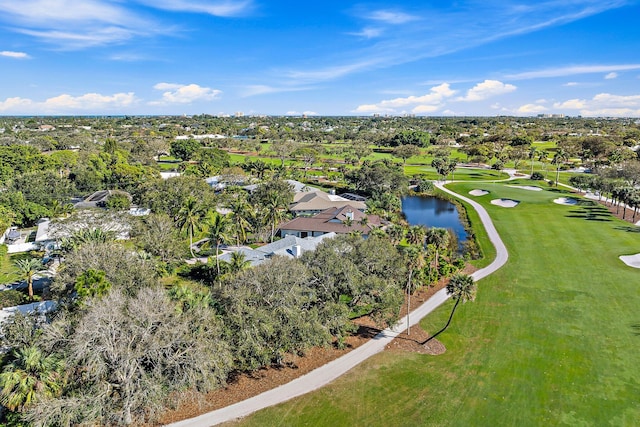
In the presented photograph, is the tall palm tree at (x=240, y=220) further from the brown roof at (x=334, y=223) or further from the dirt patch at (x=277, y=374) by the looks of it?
the dirt patch at (x=277, y=374)

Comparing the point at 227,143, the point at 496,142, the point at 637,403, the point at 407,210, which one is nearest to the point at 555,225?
the point at 407,210

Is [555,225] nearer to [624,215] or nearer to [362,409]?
[624,215]

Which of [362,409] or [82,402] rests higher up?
[82,402]

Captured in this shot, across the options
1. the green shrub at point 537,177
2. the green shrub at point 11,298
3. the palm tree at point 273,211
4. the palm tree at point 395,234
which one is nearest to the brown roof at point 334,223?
the palm tree at point 273,211

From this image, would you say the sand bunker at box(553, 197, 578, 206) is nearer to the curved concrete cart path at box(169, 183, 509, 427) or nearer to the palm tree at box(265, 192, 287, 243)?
the curved concrete cart path at box(169, 183, 509, 427)

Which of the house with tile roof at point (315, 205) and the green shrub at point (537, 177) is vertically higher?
the green shrub at point (537, 177)

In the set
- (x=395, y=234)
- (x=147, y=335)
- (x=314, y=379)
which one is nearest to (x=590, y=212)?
(x=395, y=234)

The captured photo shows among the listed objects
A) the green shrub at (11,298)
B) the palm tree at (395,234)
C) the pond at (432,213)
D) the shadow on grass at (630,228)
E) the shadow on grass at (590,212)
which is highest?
the palm tree at (395,234)
